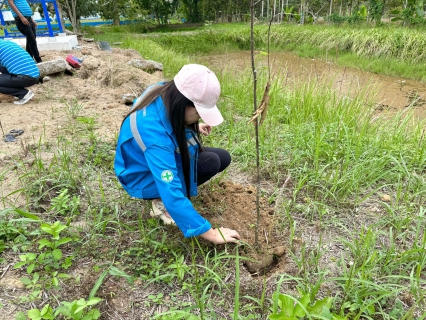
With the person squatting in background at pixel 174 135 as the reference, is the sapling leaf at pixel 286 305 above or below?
below

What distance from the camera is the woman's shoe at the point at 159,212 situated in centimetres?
158

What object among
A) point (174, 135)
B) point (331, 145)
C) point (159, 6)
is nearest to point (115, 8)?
point (159, 6)

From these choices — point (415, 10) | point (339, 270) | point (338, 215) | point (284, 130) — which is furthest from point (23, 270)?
point (415, 10)

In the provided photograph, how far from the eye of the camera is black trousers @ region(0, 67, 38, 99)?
3.14 m

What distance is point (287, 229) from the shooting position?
5.28 ft

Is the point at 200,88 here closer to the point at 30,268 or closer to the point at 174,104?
the point at 174,104

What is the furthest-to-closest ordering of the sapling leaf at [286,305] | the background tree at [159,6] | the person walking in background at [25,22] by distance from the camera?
1. the background tree at [159,6]
2. the person walking in background at [25,22]
3. the sapling leaf at [286,305]

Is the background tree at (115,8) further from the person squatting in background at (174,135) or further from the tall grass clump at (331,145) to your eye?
the person squatting in background at (174,135)

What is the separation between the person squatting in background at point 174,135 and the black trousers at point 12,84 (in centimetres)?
235

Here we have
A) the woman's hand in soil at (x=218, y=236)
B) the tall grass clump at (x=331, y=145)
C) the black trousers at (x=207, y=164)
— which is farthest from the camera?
the tall grass clump at (x=331, y=145)

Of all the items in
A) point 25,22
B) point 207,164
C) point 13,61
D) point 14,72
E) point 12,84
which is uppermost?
point 25,22

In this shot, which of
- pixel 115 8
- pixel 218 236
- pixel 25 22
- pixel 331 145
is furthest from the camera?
pixel 115 8

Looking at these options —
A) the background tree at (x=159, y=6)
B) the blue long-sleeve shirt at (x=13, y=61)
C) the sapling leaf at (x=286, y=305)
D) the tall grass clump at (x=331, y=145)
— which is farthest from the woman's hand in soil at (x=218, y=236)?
the background tree at (x=159, y=6)

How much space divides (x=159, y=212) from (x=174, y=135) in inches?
19.4
